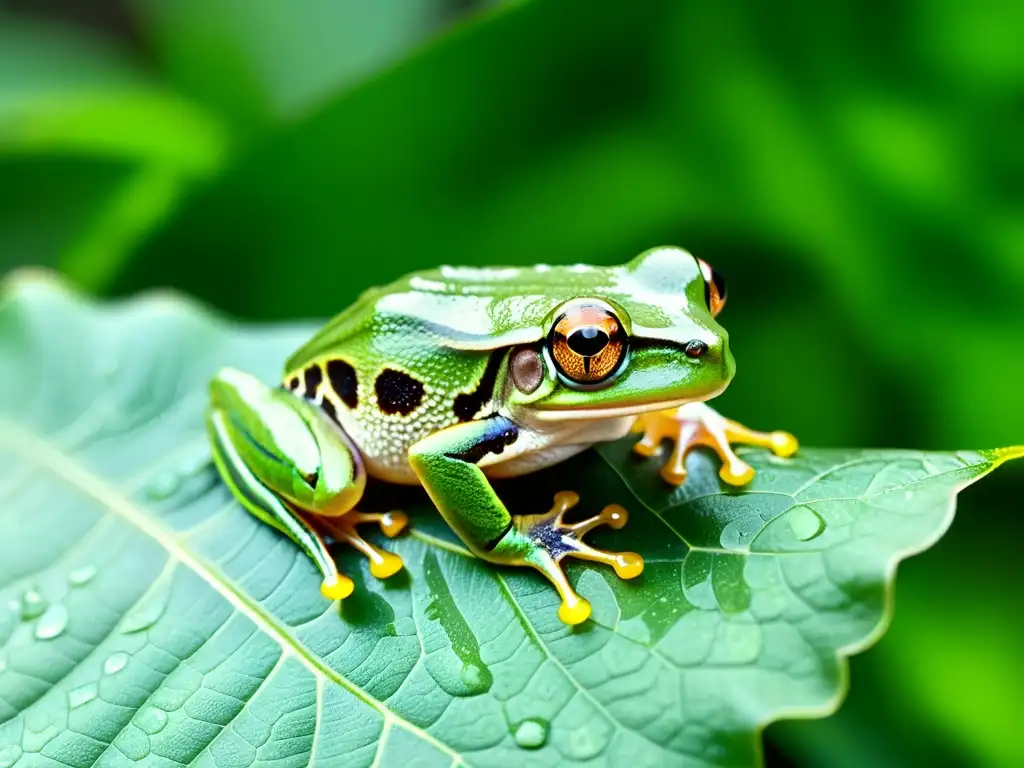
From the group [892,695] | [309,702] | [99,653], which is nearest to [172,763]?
[309,702]

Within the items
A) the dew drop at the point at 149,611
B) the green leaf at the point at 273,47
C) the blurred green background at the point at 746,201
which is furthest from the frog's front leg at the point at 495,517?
the green leaf at the point at 273,47

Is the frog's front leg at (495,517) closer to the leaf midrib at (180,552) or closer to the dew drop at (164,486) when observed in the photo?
the leaf midrib at (180,552)

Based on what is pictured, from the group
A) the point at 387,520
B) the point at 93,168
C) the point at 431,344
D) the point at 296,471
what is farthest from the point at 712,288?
the point at 93,168

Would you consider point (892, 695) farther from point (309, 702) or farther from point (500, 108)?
point (500, 108)

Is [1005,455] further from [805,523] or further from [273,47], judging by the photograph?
[273,47]

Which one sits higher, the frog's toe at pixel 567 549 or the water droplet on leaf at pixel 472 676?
the frog's toe at pixel 567 549

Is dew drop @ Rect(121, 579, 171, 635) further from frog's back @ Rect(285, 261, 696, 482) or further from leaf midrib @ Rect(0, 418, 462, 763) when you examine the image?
frog's back @ Rect(285, 261, 696, 482)
